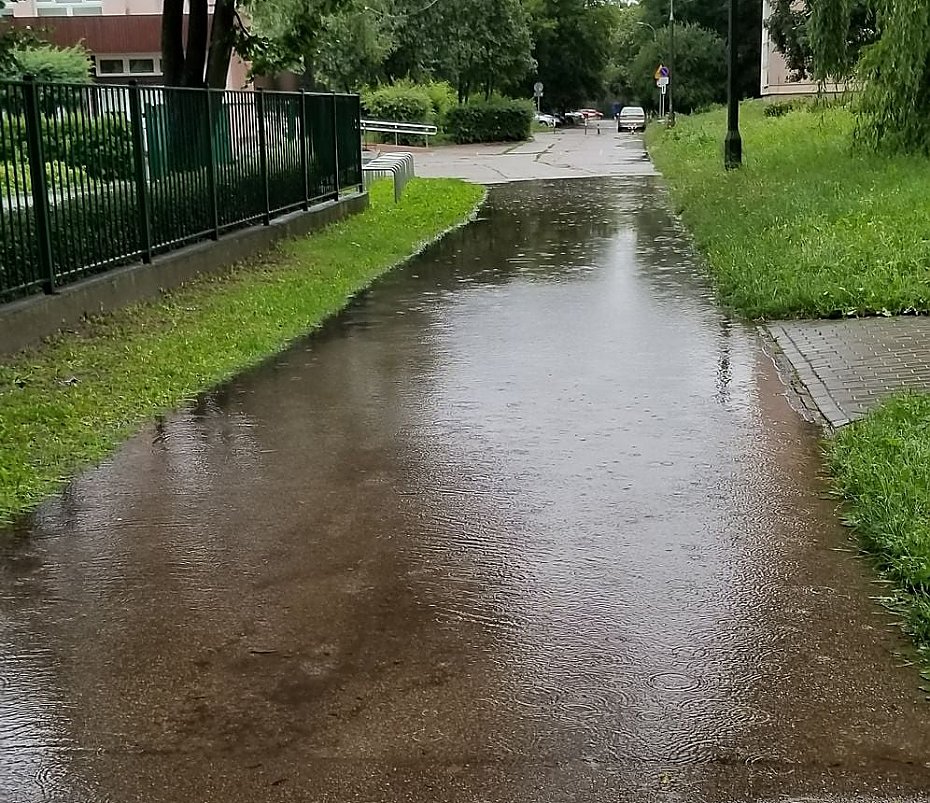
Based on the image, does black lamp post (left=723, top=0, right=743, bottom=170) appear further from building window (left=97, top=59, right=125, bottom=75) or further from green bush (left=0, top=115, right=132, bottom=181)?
building window (left=97, top=59, right=125, bottom=75)

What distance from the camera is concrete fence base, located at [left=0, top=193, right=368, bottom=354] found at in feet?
29.6

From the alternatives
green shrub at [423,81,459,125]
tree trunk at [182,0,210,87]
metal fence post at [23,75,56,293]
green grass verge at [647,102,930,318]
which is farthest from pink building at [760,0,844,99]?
metal fence post at [23,75,56,293]

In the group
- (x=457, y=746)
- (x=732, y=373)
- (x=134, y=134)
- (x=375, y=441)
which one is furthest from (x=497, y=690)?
(x=134, y=134)

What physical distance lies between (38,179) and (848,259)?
7178mm

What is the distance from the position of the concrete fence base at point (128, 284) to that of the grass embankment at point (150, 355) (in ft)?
0.47

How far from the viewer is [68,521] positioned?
18.2ft

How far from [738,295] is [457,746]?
305 inches

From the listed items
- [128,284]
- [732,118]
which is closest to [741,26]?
[732,118]

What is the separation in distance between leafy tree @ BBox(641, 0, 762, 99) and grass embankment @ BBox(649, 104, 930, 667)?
44.0m

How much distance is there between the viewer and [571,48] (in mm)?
91750

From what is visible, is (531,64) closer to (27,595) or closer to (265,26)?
(265,26)

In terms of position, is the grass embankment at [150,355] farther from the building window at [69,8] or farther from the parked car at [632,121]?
the parked car at [632,121]

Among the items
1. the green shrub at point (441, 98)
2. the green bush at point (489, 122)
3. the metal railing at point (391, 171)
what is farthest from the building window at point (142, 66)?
the metal railing at point (391, 171)

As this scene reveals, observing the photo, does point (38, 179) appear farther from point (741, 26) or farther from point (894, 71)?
point (741, 26)
